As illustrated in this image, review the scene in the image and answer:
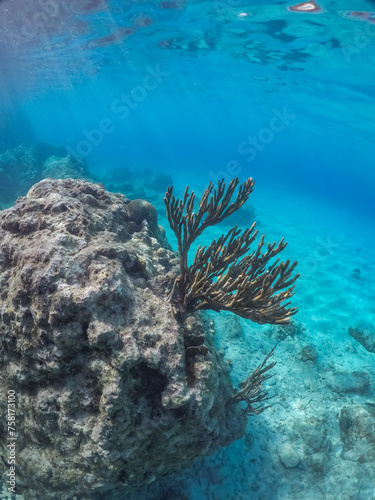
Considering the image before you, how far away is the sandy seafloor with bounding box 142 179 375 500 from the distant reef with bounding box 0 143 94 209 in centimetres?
1437

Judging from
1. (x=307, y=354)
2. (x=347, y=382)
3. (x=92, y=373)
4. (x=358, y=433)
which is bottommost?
(x=347, y=382)

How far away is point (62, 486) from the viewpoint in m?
3.31

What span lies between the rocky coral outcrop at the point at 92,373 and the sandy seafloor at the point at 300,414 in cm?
191

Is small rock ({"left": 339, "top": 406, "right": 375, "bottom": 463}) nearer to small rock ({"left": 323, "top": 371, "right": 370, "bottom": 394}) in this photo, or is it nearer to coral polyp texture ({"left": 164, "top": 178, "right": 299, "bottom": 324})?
small rock ({"left": 323, "top": 371, "right": 370, "bottom": 394})

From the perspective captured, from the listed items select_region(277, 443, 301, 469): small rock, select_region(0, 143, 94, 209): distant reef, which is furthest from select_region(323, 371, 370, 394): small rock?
select_region(0, 143, 94, 209): distant reef

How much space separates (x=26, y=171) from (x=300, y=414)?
69.4 ft

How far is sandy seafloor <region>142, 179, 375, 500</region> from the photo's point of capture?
5.03m

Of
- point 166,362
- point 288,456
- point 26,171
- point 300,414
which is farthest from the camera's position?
point 26,171

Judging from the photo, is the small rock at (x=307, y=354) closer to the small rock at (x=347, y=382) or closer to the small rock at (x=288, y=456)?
the small rock at (x=347, y=382)

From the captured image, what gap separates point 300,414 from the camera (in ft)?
20.8

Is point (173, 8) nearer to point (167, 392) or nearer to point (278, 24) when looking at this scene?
point (278, 24)

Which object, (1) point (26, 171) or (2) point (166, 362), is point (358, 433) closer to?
(2) point (166, 362)

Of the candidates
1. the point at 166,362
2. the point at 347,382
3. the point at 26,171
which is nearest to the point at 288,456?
the point at 347,382

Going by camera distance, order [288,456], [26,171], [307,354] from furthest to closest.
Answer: [26,171]
[307,354]
[288,456]
